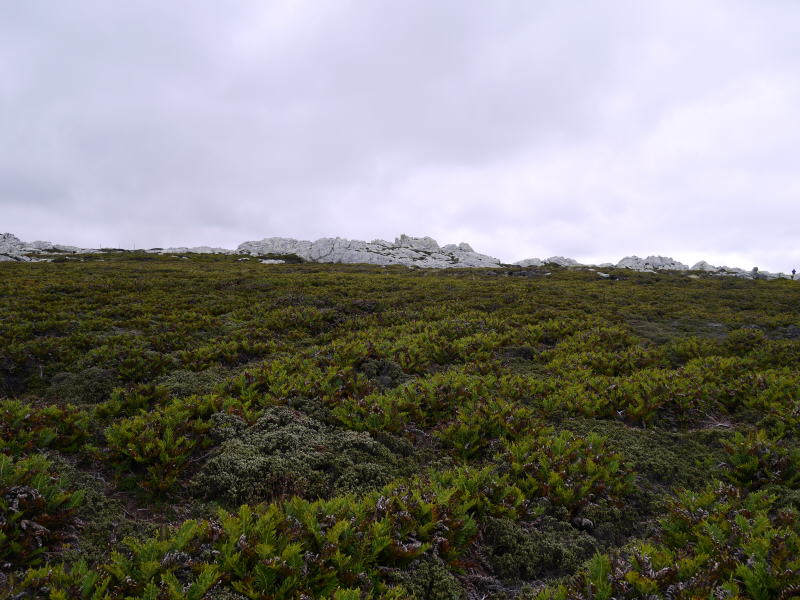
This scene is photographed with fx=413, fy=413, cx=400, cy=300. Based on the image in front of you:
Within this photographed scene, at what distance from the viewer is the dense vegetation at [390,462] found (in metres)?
4.48

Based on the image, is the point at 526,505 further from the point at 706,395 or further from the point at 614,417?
the point at 706,395

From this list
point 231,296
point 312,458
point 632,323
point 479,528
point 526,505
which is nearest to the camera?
point 479,528

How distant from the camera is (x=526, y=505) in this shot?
6141 mm

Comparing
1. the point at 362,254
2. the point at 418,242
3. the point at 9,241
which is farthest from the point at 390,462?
A: the point at 418,242

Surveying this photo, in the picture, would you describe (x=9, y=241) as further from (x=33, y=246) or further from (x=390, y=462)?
(x=390, y=462)

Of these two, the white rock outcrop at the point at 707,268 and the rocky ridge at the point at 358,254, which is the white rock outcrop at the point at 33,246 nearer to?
the rocky ridge at the point at 358,254

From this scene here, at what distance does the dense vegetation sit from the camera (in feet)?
14.7

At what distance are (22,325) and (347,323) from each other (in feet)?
35.5

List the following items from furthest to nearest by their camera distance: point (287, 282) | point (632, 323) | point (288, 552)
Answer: point (287, 282) → point (632, 323) → point (288, 552)

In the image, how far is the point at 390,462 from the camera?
7422 millimetres

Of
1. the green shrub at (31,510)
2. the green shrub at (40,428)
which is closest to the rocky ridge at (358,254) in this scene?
the green shrub at (40,428)

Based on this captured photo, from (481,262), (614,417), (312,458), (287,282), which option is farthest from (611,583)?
(481,262)

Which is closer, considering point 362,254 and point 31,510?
point 31,510

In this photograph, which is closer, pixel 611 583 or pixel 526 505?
pixel 611 583
